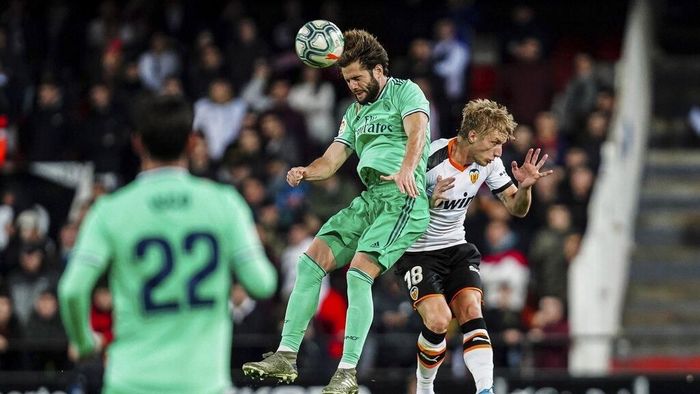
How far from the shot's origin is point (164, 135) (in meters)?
6.67

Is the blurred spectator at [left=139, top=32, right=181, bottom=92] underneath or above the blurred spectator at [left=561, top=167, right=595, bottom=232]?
above

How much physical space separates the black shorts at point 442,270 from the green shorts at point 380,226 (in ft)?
1.05

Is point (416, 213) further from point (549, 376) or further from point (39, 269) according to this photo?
point (39, 269)

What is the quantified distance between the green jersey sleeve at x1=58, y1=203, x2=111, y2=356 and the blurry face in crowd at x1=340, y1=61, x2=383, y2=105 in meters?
3.69

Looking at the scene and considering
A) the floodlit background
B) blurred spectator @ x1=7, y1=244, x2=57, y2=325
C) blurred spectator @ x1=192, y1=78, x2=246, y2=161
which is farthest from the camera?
blurred spectator @ x1=192, y1=78, x2=246, y2=161

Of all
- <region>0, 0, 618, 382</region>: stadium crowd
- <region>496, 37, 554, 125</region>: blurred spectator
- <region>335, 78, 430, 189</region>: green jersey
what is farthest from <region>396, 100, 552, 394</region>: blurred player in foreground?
<region>496, 37, 554, 125</region>: blurred spectator

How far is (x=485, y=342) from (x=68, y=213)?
32.4ft

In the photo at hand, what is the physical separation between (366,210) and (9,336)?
24.4 ft

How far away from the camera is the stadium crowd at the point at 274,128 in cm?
1630

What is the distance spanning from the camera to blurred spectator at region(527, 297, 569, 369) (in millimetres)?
16075

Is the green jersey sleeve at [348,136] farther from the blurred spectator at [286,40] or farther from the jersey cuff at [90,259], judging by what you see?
the blurred spectator at [286,40]

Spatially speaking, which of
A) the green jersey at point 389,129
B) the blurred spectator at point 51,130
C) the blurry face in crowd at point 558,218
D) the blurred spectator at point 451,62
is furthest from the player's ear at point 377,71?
the blurred spectator at point 51,130

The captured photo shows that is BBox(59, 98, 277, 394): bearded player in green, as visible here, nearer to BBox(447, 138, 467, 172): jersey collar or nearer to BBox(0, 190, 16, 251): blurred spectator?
BBox(447, 138, 467, 172): jersey collar

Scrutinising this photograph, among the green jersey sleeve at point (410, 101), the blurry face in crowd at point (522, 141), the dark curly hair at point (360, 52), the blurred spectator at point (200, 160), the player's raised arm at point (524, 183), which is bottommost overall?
the player's raised arm at point (524, 183)
